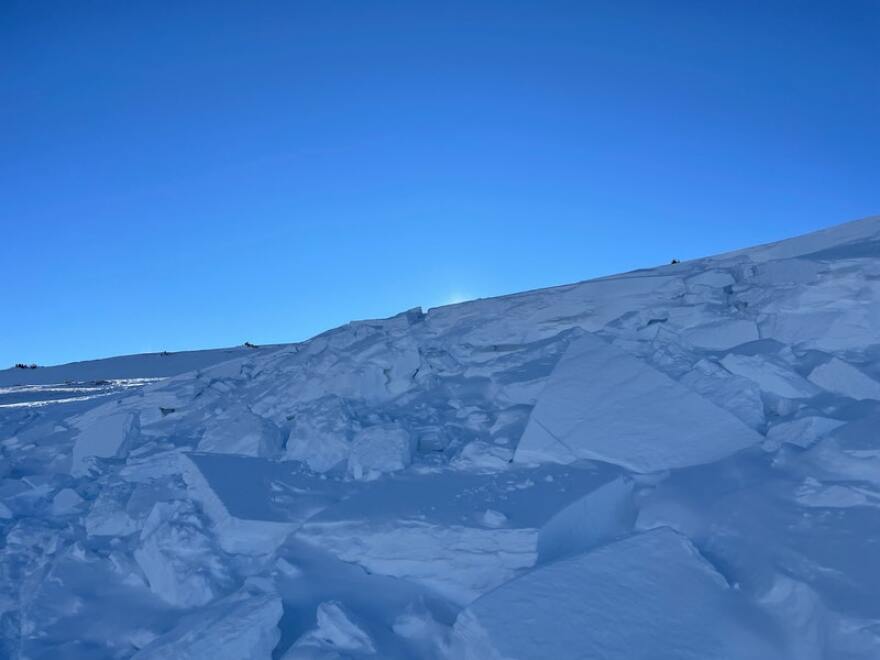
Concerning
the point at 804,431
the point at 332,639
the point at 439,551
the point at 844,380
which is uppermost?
the point at 844,380

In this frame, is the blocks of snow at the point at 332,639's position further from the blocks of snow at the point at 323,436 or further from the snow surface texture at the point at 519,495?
the blocks of snow at the point at 323,436

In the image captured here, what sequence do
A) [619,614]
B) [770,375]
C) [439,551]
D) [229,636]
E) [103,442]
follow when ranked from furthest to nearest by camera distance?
[103,442] < [770,375] < [439,551] < [229,636] < [619,614]

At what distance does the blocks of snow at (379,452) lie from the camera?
4.39 metres

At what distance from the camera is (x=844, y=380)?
13.8 ft

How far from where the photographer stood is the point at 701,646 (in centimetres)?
247

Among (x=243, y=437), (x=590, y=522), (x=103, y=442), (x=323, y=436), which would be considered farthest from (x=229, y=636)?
(x=103, y=442)

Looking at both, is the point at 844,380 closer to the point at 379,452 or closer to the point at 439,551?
the point at 439,551

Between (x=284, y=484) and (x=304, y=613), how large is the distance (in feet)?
4.64

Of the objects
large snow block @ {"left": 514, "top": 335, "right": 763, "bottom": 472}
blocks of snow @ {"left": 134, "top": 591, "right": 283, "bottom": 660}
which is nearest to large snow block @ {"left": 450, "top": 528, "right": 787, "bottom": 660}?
blocks of snow @ {"left": 134, "top": 591, "right": 283, "bottom": 660}

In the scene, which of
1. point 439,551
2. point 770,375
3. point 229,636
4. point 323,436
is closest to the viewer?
point 229,636

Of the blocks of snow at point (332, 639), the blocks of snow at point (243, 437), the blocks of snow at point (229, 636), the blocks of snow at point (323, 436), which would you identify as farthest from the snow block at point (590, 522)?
the blocks of snow at point (243, 437)

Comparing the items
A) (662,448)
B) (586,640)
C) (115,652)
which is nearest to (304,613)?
(115,652)

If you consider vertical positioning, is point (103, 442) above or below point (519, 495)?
above

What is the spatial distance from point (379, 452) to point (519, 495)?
1184mm
